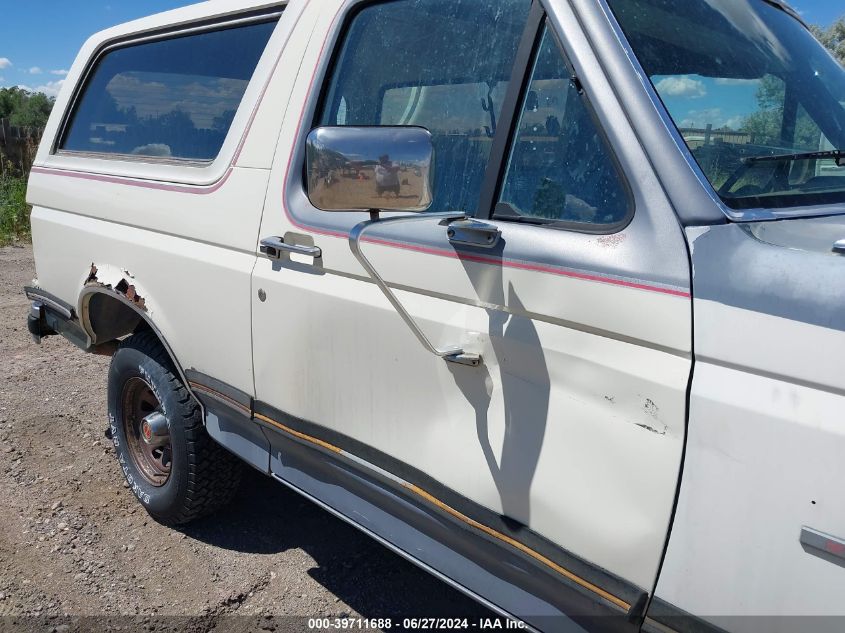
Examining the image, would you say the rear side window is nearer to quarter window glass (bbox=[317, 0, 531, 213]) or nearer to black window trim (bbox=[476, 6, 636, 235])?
quarter window glass (bbox=[317, 0, 531, 213])

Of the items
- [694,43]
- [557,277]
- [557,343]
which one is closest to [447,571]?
[557,343]

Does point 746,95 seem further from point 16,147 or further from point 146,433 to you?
point 16,147

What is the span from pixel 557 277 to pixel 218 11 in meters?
2.12

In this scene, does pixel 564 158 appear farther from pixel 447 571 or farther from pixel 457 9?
pixel 447 571

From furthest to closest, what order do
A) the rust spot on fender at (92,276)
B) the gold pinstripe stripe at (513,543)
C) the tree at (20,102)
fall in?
the tree at (20,102) < the rust spot on fender at (92,276) < the gold pinstripe stripe at (513,543)

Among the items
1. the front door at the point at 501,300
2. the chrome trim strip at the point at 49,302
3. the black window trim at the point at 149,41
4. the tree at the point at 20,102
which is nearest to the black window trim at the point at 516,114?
the front door at the point at 501,300

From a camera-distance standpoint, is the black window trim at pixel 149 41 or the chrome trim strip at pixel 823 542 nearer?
the chrome trim strip at pixel 823 542

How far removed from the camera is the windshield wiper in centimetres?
188

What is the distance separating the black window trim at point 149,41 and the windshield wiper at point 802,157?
1.72 meters

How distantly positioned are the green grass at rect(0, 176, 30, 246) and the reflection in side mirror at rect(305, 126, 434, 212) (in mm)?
10710

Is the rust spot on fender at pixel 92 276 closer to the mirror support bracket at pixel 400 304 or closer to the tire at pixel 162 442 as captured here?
the tire at pixel 162 442

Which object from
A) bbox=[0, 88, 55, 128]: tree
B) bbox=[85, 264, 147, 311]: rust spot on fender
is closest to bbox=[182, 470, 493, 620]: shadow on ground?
bbox=[85, 264, 147, 311]: rust spot on fender

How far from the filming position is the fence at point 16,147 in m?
12.5

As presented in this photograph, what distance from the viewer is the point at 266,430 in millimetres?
2576
